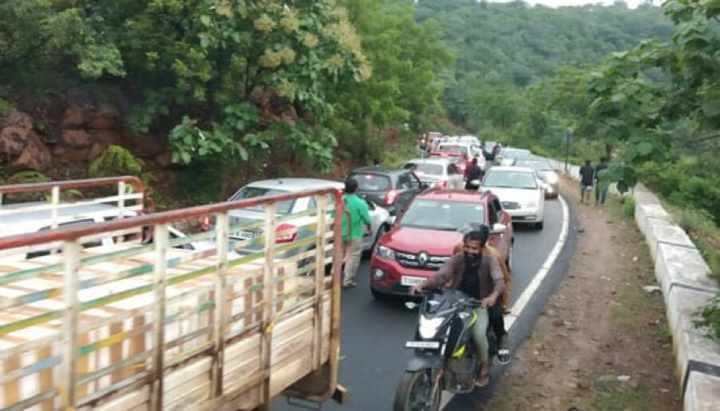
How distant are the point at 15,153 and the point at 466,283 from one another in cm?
1069

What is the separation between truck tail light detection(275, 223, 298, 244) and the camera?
15.9 feet

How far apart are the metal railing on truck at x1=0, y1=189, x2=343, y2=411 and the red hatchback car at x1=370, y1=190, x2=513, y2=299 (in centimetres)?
436

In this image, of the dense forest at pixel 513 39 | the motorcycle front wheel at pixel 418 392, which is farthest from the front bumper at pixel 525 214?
the dense forest at pixel 513 39

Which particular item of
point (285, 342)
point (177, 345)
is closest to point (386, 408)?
point (285, 342)

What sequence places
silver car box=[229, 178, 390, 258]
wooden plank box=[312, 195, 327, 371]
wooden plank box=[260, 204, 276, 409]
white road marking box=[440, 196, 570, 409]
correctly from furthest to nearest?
white road marking box=[440, 196, 570, 409] → wooden plank box=[312, 195, 327, 371] → silver car box=[229, 178, 390, 258] → wooden plank box=[260, 204, 276, 409]

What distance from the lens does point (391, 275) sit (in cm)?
955

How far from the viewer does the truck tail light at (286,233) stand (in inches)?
191

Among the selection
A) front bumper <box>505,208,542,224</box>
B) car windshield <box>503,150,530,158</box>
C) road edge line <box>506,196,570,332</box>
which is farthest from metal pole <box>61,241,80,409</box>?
car windshield <box>503,150,530,158</box>

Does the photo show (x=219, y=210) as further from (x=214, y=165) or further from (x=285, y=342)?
(x=214, y=165)

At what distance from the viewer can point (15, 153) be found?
13609 millimetres

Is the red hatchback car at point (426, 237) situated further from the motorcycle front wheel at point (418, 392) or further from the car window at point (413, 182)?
the car window at point (413, 182)

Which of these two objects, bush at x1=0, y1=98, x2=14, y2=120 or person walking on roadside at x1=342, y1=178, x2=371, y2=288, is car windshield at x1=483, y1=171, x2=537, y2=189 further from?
bush at x1=0, y1=98, x2=14, y2=120

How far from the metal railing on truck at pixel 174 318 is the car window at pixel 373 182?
10.3 metres

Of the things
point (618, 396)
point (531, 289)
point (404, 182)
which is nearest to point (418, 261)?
point (531, 289)
